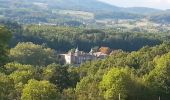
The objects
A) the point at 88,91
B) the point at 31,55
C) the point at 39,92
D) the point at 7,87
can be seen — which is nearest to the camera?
the point at 7,87

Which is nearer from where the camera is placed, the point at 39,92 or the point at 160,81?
the point at 39,92

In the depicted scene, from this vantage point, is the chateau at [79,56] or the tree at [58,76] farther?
the chateau at [79,56]

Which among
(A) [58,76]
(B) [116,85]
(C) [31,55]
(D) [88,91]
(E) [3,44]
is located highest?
(E) [3,44]

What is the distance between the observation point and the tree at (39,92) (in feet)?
154

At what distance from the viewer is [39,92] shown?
47500 millimetres

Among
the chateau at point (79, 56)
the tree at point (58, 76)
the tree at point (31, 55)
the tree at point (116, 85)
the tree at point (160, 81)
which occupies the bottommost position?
the chateau at point (79, 56)

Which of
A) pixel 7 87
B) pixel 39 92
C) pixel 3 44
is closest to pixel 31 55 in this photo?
pixel 39 92

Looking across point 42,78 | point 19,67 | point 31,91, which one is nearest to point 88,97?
point 31,91

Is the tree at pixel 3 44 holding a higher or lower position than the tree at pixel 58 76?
higher

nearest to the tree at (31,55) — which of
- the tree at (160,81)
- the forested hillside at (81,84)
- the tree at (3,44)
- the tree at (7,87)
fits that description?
the forested hillside at (81,84)

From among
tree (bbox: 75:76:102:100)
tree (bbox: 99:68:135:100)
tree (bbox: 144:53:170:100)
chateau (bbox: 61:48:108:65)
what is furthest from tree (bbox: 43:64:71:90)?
chateau (bbox: 61:48:108:65)

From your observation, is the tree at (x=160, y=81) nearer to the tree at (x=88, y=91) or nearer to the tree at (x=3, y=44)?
the tree at (x=88, y=91)

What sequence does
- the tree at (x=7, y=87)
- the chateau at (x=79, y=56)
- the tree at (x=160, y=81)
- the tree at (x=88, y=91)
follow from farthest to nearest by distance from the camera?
1. the chateau at (x=79, y=56)
2. the tree at (x=160, y=81)
3. the tree at (x=88, y=91)
4. the tree at (x=7, y=87)

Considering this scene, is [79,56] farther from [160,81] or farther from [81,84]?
[81,84]
